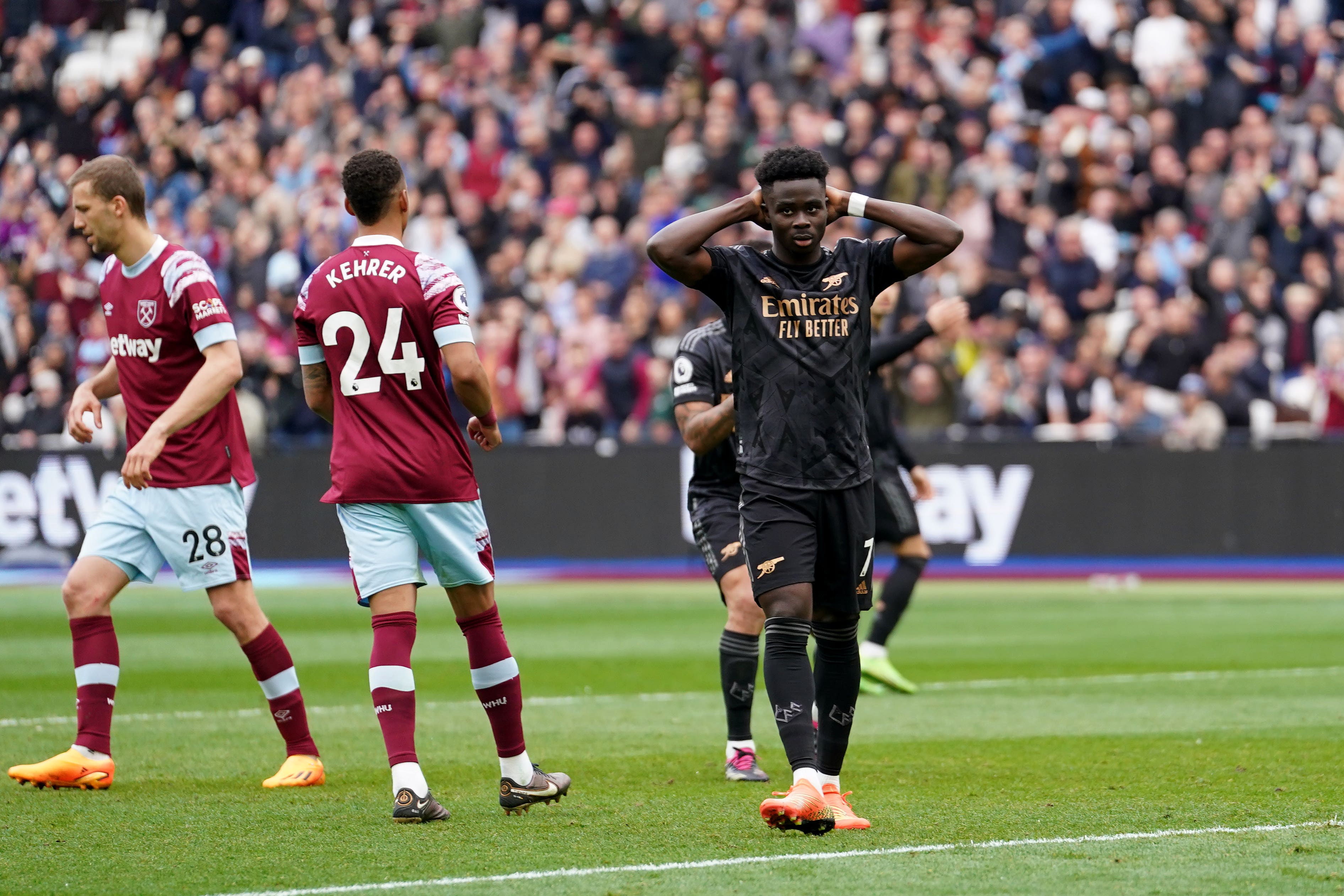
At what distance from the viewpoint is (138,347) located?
8.20 meters

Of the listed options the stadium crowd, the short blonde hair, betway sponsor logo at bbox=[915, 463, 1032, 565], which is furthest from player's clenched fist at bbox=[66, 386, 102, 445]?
betway sponsor logo at bbox=[915, 463, 1032, 565]

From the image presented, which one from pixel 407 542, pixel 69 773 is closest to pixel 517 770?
pixel 407 542

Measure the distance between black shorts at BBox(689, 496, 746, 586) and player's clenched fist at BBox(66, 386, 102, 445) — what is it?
2.67 meters

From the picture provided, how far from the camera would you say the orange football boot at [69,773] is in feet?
26.1

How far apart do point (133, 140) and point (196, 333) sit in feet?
66.9

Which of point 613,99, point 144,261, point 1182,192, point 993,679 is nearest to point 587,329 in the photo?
point 613,99

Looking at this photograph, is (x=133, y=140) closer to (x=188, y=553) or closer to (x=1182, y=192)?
(x=1182, y=192)

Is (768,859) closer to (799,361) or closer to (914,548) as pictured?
(799,361)

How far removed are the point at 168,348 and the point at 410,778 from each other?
2.28 metres

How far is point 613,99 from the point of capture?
25875 mm

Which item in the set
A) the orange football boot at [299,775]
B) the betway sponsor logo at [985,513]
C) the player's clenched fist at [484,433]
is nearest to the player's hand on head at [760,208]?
the player's clenched fist at [484,433]

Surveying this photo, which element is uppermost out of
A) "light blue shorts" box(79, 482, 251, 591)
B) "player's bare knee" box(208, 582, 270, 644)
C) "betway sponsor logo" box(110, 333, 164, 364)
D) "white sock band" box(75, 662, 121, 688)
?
"betway sponsor logo" box(110, 333, 164, 364)

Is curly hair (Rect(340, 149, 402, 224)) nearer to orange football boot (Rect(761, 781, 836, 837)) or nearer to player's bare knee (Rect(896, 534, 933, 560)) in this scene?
orange football boot (Rect(761, 781, 836, 837))

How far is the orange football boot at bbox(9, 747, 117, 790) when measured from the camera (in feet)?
26.1
